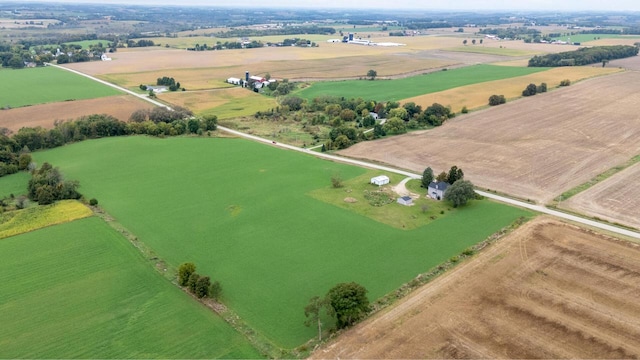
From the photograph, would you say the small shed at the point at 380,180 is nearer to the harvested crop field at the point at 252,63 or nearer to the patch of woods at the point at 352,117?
the patch of woods at the point at 352,117

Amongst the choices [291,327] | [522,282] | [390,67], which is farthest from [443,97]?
[291,327]

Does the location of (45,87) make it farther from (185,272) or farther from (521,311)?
(521,311)

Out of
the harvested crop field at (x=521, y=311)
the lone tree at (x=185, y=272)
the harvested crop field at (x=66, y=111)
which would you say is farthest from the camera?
the harvested crop field at (x=66, y=111)

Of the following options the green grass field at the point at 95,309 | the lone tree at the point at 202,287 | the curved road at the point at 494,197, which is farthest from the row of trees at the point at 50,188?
the curved road at the point at 494,197

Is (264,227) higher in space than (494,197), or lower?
lower

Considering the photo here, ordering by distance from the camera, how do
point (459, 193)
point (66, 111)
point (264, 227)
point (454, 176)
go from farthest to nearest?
point (66, 111), point (454, 176), point (459, 193), point (264, 227)

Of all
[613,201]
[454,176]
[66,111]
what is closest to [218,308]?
[454,176]

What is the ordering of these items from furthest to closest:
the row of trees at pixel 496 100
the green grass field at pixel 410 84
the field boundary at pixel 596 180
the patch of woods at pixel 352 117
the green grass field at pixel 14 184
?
the green grass field at pixel 410 84 → the row of trees at pixel 496 100 → the patch of woods at pixel 352 117 → the green grass field at pixel 14 184 → the field boundary at pixel 596 180

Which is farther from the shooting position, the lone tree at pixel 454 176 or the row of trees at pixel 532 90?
the row of trees at pixel 532 90
